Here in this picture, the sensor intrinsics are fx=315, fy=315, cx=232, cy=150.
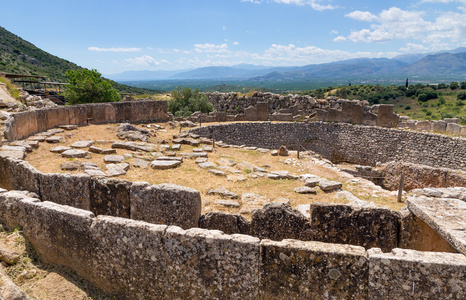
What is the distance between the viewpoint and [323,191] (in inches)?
375

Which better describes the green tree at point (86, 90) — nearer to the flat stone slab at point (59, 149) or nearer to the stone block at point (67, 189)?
the flat stone slab at point (59, 149)

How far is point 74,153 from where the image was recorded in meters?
9.84

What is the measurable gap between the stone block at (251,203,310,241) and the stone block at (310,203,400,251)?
176 millimetres

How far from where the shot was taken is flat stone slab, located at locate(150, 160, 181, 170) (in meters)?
9.91

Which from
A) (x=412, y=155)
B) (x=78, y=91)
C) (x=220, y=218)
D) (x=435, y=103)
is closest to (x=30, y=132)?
(x=220, y=218)

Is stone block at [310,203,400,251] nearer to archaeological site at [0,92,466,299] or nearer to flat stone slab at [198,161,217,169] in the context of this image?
archaeological site at [0,92,466,299]

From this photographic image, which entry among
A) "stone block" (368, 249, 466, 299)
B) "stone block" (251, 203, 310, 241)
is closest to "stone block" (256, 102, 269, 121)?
"stone block" (251, 203, 310, 241)

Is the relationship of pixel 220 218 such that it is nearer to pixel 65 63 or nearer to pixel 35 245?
pixel 35 245

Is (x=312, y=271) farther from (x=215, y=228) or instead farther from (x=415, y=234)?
(x=415, y=234)

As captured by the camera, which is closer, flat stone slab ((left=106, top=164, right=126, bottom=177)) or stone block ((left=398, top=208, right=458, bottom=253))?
stone block ((left=398, top=208, right=458, bottom=253))

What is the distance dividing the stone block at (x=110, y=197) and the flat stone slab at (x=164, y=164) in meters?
4.17

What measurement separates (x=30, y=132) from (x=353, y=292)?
40.9 feet

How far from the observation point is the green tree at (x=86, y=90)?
27.2m

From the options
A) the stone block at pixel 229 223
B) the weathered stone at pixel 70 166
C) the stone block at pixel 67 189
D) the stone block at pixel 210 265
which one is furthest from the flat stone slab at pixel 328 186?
the weathered stone at pixel 70 166
